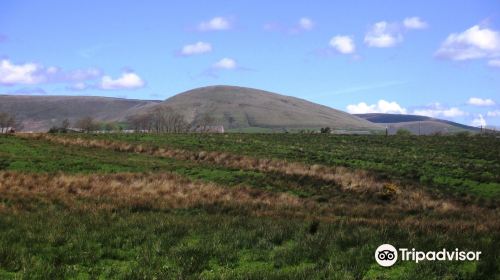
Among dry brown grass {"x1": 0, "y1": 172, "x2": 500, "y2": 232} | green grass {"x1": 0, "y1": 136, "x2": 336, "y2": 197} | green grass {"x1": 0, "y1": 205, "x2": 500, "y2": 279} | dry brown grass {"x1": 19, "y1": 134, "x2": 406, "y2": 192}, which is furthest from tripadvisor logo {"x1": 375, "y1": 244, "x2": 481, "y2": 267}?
dry brown grass {"x1": 19, "y1": 134, "x2": 406, "y2": 192}

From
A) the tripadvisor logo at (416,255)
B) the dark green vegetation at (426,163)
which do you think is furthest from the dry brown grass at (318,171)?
the tripadvisor logo at (416,255)

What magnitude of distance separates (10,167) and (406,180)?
24797 millimetres

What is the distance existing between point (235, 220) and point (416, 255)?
584 cm

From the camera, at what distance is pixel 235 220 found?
1382cm

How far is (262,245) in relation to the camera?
10609 mm

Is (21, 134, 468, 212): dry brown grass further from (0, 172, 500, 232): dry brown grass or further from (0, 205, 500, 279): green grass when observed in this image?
(0, 205, 500, 279): green grass

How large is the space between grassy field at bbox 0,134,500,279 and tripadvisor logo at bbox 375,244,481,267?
0.63 feet

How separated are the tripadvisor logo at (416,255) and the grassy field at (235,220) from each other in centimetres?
19

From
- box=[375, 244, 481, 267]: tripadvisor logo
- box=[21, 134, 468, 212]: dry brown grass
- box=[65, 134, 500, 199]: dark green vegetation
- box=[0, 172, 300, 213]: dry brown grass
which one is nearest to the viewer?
box=[375, 244, 481, 267]: tripadvisor logo

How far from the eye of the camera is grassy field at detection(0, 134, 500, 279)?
8.89m

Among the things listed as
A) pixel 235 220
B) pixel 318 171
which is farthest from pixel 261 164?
pixel 235 220

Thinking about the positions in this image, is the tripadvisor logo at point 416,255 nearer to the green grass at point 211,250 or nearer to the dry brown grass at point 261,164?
the green grass at point 211,250

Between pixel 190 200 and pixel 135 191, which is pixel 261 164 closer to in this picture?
pixel 135 191

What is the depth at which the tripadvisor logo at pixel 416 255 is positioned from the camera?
8.99 metres
